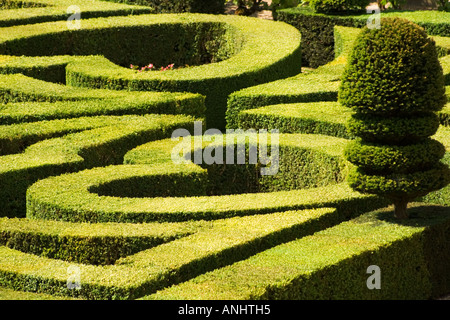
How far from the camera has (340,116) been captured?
15820mm

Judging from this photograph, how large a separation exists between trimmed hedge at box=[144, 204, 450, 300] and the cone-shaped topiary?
562 mm

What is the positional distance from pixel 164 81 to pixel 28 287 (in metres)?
9.95

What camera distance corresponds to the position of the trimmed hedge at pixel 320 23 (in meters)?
24.7

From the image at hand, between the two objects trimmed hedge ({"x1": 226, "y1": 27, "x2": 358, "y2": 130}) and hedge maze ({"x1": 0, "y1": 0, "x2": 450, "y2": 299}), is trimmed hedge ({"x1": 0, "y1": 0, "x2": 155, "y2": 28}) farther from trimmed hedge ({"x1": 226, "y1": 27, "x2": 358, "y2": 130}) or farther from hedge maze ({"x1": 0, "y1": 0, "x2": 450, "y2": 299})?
trimmed hedge ({"x1": 226, "y1": 27, "x2": 358, "y2": 130})

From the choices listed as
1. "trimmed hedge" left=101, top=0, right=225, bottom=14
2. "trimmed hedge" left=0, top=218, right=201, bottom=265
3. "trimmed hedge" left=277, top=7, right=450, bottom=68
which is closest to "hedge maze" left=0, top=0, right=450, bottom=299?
"trimmed hedge" left=0, top=218, right=201, bottom=265

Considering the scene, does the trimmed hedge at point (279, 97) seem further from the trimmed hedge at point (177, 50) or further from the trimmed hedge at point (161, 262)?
the trimmed hedge at point (161, 262)

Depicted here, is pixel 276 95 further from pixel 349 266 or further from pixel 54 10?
pixel 54 10

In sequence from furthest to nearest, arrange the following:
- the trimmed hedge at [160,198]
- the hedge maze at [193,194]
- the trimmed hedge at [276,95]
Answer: the trimmed hedge at [276,95], the trimmed hedge at [160,198], the hedge maze at [193,194]

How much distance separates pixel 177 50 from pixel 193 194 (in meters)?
12.7

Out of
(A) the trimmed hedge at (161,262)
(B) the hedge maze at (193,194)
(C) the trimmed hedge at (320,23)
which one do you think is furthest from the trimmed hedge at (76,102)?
(C) the trimmed hedge at (320,23)

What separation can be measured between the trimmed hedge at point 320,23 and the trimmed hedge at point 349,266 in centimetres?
1366

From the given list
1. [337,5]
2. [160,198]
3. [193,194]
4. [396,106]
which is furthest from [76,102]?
[337,5]

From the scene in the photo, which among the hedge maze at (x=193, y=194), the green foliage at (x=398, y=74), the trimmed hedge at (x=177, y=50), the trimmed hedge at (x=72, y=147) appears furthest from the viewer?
the trimmed hedge at (x=177, y=50)

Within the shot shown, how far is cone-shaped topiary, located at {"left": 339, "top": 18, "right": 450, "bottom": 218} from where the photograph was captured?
10844 millimetres
